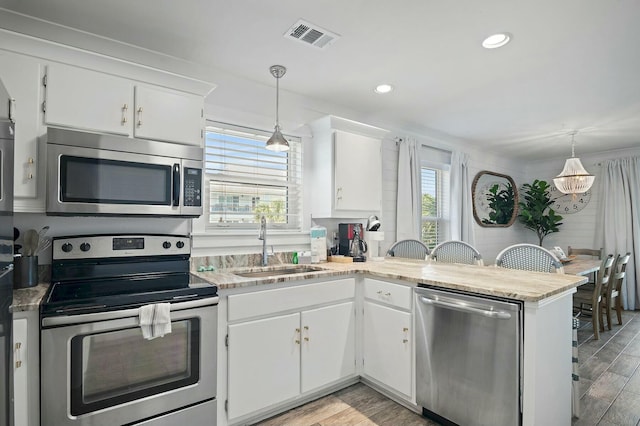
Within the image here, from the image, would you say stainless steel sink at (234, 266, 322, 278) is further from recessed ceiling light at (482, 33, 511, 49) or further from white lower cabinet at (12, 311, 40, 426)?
recessed ceiling light at (482, 33, 511, 49)

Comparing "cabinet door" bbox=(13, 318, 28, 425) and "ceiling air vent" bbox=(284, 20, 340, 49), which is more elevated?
"ceiling air vent" bbox=(284, 20, 340, 49)

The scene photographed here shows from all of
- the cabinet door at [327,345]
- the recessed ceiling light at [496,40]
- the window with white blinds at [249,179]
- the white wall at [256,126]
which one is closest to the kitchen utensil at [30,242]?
the white wall at [256,126]

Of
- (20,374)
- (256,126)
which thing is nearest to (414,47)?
(256,126)

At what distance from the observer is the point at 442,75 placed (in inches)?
107

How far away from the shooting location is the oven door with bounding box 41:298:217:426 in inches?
58.1

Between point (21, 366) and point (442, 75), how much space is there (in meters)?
3.14

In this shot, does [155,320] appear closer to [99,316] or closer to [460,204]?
[99,316]

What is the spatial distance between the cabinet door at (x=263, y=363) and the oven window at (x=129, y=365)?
0.86ft

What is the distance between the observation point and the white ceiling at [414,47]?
1.88 metres

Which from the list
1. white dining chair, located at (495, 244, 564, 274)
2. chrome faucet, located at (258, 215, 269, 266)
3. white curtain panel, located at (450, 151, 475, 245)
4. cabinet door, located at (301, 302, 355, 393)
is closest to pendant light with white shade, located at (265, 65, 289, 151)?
chrome faucet, located at (258, 215, 269, 266)

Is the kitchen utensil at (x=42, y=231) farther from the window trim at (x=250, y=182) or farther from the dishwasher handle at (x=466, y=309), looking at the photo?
the dishwasher handle at (x=466, y=309)

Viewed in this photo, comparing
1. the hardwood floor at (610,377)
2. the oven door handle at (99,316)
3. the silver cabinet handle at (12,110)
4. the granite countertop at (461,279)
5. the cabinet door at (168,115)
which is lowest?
the hardwood floor at (610,377)

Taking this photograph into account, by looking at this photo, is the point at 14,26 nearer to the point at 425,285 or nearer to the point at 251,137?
the point at 251,137

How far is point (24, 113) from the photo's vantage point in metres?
1.74
